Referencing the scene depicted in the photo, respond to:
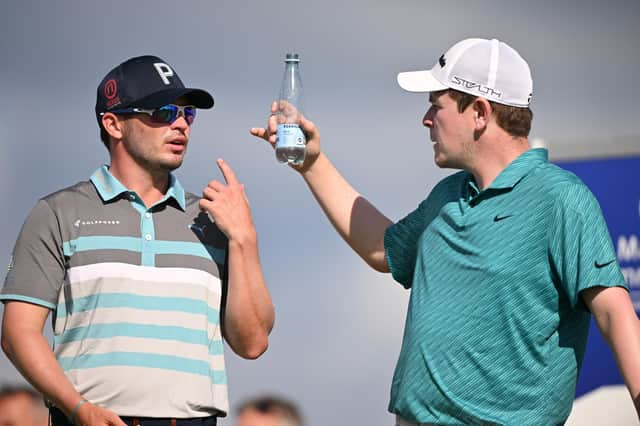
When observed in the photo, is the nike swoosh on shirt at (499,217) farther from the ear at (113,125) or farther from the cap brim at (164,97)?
the ear at (113,125)

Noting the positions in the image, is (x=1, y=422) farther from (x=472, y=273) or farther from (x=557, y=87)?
(x=557, y=87)

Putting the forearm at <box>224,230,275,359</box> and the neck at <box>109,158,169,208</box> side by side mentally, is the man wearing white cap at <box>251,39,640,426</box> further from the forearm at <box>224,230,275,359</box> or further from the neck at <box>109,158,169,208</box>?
the neck at <box>109,158,169,208</box>

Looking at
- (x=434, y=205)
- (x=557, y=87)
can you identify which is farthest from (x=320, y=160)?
(x=557, y=87)

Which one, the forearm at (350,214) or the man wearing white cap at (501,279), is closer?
the man wearing white cap at (501,279)

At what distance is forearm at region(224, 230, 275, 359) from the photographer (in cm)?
314

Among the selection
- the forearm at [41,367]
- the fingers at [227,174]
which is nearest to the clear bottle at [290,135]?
the fingers at [227,174]

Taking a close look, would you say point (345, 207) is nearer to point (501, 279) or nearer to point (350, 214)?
point (350, 214)

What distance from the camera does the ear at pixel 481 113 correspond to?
3268mm

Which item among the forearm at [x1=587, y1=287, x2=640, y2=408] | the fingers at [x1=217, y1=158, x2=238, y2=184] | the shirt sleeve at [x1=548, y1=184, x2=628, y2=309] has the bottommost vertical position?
the forearm at [x1=587, y1=287, x2=640, y2=408]

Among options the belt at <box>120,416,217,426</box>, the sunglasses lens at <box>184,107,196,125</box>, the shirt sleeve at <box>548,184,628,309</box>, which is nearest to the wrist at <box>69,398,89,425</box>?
the belt at <box>120,416,217,426</box>

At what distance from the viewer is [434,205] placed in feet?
11.3

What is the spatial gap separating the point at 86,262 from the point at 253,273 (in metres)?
0.49

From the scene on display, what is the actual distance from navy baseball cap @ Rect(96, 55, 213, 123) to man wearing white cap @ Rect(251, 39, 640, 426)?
788 millimetres

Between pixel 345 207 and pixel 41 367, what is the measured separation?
1.30m
